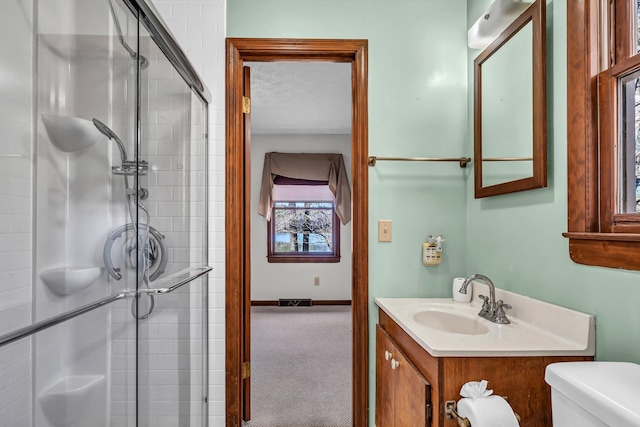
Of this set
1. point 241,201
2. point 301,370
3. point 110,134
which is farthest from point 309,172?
point 110,134

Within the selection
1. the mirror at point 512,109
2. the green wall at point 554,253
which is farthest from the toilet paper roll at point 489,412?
the mirror at point 512,109

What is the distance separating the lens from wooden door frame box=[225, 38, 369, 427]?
1917 mm

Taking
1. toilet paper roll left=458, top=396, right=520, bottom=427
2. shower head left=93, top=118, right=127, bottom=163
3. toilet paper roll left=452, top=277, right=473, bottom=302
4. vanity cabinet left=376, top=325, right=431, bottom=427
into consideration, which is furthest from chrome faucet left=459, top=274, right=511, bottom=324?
shower head left=93, top=118, right=127, bottom=163

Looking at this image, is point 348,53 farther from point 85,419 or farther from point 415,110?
point 85,419

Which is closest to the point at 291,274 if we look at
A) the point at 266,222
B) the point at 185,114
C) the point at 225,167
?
the point at 266,222

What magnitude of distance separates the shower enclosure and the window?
371cm

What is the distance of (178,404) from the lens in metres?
1.62

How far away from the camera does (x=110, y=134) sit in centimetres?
110

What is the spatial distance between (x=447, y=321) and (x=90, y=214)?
1433 mm

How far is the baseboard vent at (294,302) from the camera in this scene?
17.1 feet

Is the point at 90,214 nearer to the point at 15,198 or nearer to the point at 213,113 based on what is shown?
the point at 15,198

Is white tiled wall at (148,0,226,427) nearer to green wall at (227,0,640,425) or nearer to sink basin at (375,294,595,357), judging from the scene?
green wall at (227,0,640,425)

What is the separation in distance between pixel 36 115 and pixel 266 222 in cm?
443

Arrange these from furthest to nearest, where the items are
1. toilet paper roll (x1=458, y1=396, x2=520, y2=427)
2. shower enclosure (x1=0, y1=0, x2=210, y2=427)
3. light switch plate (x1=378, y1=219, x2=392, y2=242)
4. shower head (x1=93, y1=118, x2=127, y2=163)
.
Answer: light switch plate (x1=378, y1=219, x2=392, y2=242), shower head (x1=93, y1=118, x2=127, y2=163), toilet paper roll (x1=458, y1=396, x2=520, y2=427), shower enclosure (x1=0, y1=0, x2=210, y2=427)
